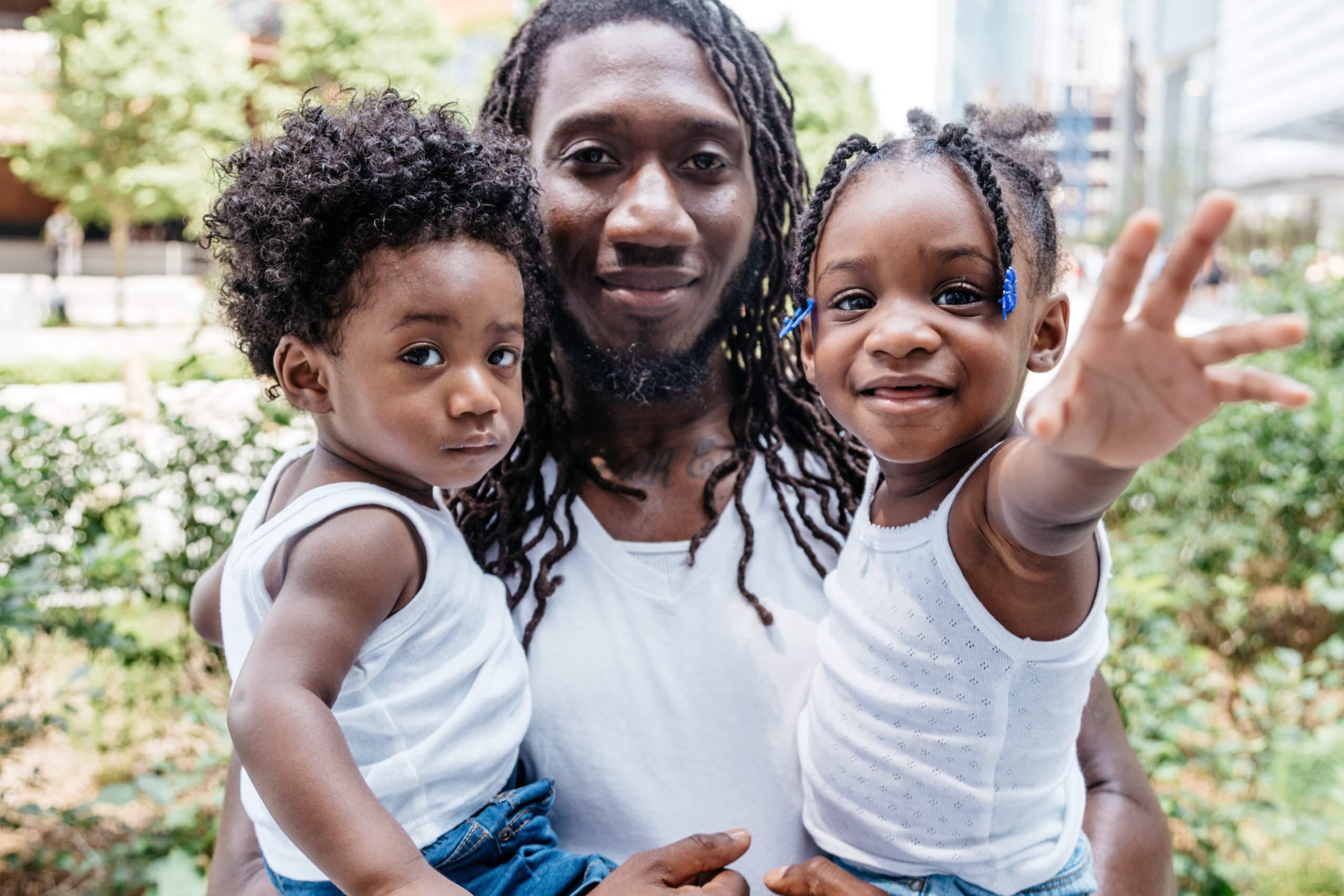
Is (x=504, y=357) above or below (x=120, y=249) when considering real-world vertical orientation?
below

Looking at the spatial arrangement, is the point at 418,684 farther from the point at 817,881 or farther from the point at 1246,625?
the point at 1246,625

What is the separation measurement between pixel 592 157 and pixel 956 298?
0.86 m

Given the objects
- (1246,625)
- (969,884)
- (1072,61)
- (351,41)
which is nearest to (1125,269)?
(969,884)

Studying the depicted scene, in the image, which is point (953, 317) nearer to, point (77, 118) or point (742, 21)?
point (742, 21)

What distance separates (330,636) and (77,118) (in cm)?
2106

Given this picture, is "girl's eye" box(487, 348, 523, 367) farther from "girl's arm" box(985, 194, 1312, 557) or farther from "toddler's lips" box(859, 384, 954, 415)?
"girl's arm" box(985, 194, 1312, 557)

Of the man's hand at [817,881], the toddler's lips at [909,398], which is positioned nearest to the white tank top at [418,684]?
the man's hand at [817,881]

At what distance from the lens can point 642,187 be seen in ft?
6.64

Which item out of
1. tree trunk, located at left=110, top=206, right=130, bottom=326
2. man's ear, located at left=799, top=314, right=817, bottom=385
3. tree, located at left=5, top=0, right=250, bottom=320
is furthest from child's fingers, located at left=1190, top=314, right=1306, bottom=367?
tree trunk, located at left=110, top=206, right=130, bottom=326

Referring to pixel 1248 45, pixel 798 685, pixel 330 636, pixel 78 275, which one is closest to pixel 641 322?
pixel 798 685

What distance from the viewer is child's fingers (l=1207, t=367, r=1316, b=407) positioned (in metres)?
0.97

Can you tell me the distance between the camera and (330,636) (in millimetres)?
1425

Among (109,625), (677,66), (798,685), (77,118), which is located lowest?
(109,625)

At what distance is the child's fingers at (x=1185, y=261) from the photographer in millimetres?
1013
